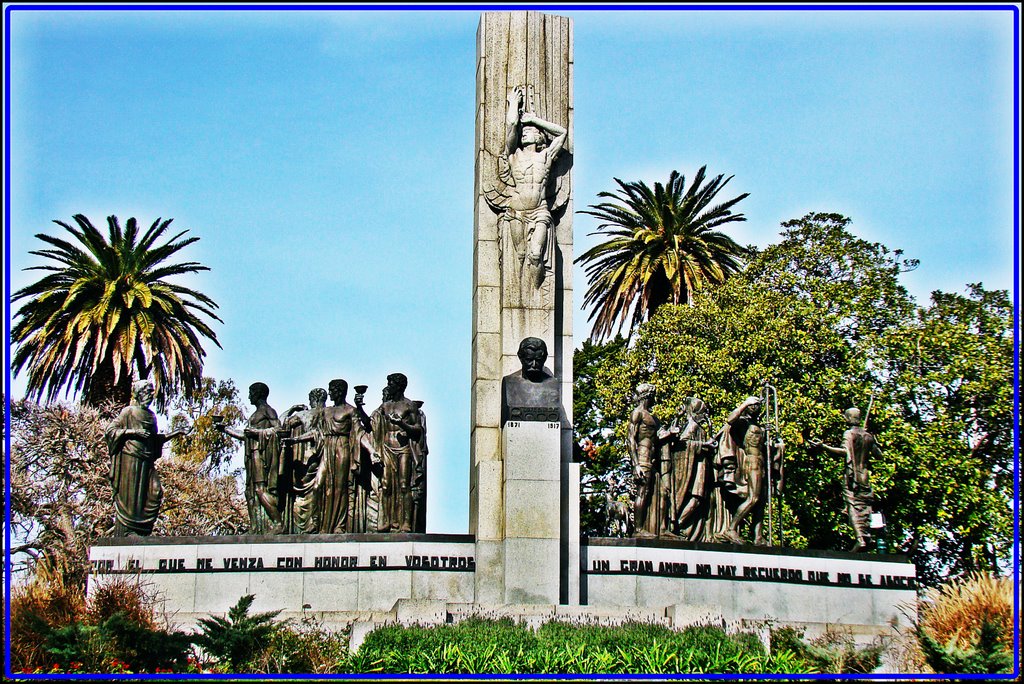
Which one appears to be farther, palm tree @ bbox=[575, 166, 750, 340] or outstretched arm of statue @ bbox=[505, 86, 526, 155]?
palm tree @ bbox=[575, 166, 750, 340]

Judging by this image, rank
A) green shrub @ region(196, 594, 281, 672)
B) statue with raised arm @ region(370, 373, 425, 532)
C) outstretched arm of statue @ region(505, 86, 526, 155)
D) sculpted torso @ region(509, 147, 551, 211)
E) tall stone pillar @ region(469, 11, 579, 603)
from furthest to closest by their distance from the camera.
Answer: outstretched arm of statue @ region(505, 86, 526, 155) < sculpted torso @ region(509, 147, 551, 211) < statue with raised arm @ region(370, 373, 425, 532) < tall stone pillar @ region(469, 11, 579, 603) < green shrub @ region(196, 594, 281, 672)

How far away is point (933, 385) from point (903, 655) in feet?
59.7

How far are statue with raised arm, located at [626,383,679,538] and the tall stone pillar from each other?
1058mm

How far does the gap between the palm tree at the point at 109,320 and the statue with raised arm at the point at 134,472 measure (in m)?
16.3

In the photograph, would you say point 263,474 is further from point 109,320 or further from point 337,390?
point 109,320

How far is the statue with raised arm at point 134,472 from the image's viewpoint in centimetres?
2108

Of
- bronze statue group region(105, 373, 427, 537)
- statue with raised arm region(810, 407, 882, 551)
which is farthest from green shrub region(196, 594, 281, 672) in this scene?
statue with raised arm region(810, 407, 882, 551)

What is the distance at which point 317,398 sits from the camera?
846 inches

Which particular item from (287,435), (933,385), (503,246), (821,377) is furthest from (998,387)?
(287,435)

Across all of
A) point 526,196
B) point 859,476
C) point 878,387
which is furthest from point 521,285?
point 878,387

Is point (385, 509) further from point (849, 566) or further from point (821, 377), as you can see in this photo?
point (821, 377)

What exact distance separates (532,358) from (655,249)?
24531 millimetres

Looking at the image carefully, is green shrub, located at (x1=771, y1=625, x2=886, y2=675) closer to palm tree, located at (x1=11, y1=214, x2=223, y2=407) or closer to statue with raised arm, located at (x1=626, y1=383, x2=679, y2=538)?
statue with raised arm, located at (x1=626, y1=383, x2=679, y2=538)

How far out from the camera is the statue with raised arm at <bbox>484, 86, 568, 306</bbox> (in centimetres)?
2200
